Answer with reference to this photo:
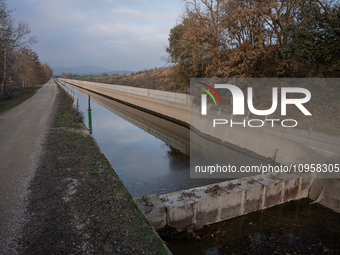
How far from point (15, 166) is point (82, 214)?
4.81 m

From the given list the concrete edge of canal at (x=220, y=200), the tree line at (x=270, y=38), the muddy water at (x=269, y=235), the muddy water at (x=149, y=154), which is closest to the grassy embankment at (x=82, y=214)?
the concrete edge of canal at (x=220, y=200)

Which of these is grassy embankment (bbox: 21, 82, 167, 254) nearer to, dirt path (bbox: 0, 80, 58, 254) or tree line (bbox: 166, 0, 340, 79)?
dirt path (bbox: 0, 80, 58, 254)

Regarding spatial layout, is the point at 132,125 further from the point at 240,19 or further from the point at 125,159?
the point at 240,19

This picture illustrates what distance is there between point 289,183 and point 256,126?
573cm

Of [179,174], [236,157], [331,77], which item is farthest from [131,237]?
[331,77]

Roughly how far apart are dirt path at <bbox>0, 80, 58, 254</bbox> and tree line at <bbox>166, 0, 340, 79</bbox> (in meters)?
13.4

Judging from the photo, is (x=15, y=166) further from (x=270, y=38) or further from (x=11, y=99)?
(x=11, y=99)

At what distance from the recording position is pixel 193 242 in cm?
705

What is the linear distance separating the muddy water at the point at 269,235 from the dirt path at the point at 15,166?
410 cm

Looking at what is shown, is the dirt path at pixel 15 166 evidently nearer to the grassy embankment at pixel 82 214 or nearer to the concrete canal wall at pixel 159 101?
the grassy embankment at pixel 82 214

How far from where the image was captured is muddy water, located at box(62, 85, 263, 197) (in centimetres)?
1073

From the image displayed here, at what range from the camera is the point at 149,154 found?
50.0ft

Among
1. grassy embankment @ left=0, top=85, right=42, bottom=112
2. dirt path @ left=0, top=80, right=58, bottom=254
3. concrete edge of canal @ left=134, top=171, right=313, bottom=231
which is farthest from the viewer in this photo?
grassy embankment @ left=0, top=85, right=42, bottom=112

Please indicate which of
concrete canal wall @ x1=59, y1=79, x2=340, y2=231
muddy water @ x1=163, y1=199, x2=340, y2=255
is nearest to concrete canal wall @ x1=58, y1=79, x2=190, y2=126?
concrete canal wall @ x1=59, y1=79, x2=340, y2=231
